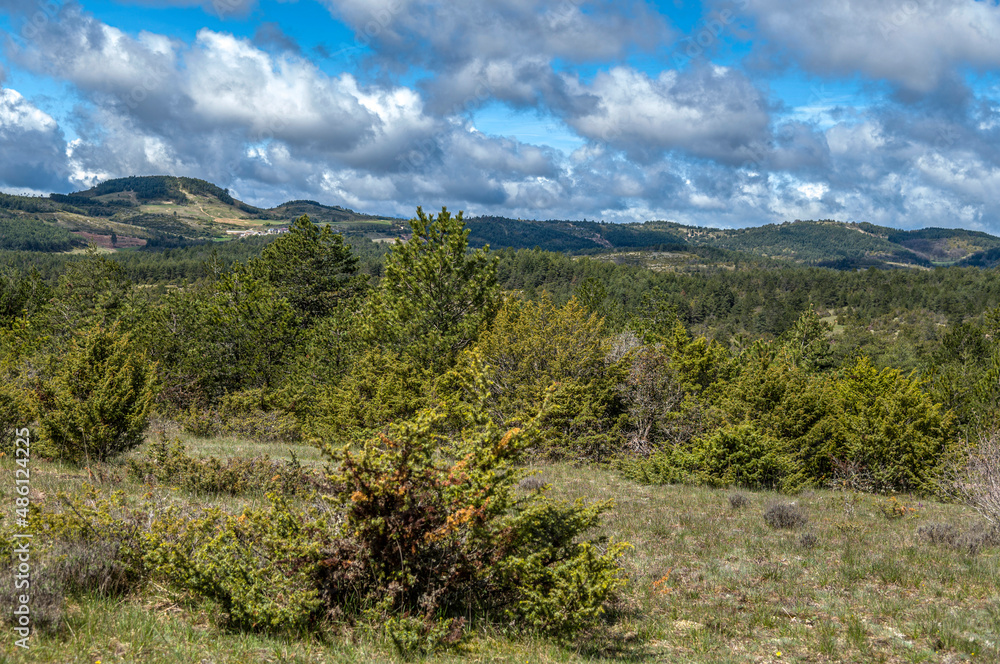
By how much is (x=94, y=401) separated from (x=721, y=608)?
35.1ft

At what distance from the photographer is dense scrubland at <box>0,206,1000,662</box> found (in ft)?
→ 16.0

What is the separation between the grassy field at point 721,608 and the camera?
4496 mm

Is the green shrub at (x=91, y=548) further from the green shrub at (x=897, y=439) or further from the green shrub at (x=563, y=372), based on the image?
the green shrub at (x=897, y=439)

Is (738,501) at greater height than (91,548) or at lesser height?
lesser

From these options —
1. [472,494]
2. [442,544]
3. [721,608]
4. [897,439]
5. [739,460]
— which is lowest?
[739,460]

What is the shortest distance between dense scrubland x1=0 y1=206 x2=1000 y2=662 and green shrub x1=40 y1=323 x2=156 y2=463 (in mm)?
51

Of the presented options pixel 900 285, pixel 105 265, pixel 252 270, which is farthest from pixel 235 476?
pixel 900 285

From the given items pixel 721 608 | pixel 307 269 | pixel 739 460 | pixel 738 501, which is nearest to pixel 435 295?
pixel 307 269

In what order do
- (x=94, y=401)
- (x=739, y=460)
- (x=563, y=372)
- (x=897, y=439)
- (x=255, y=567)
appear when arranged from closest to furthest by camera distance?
1. (x=255, y=567)
2. (x=94, y=401)
3. (x=739, y=460)
4. (x=897, y=439)
5. (x=563, y=372)

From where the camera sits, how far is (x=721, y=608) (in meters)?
6.62

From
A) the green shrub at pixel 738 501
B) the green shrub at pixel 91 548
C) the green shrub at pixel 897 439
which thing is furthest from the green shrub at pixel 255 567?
the green shrub at pixel 897 439

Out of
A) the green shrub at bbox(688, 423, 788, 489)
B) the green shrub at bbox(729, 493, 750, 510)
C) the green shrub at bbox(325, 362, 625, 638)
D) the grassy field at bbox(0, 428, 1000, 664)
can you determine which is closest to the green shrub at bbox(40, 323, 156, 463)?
the grassy field at bbox(0, 428, 1000, 664)

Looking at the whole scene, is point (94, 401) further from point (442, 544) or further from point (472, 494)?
point (472, 494)

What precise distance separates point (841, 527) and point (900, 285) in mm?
143581
